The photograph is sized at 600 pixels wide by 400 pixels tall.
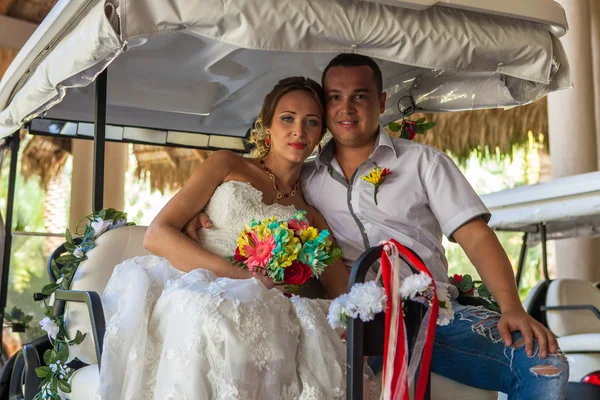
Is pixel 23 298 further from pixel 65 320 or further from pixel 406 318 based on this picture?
pixel 406 318

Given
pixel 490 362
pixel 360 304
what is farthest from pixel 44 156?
pixel 360 304

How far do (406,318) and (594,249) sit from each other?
528cm

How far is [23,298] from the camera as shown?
4.88 meters

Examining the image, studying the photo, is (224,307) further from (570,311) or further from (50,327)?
(570,311)

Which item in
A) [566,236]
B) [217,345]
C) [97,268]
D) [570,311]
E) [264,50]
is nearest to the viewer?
[217,345]

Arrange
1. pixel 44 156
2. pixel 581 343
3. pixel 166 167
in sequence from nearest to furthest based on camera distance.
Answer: pixel 581 343 → pixel 166 167 → pixel 44 156

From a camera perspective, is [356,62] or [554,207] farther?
[554,207]

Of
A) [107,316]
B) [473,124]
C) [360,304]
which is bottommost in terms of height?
[107,316]

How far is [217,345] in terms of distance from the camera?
2303mm

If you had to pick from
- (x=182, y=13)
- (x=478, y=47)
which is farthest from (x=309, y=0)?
(x=478, y=47)

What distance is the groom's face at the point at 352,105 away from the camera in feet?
10.6

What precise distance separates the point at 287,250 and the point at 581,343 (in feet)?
9.69

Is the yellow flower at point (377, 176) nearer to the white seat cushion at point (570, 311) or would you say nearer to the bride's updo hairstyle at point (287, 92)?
the bride's updo hairstyle at point (287, 92)

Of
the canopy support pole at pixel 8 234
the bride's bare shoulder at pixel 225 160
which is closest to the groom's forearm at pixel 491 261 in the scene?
the bride's bare shoulder at pixel 225 160
